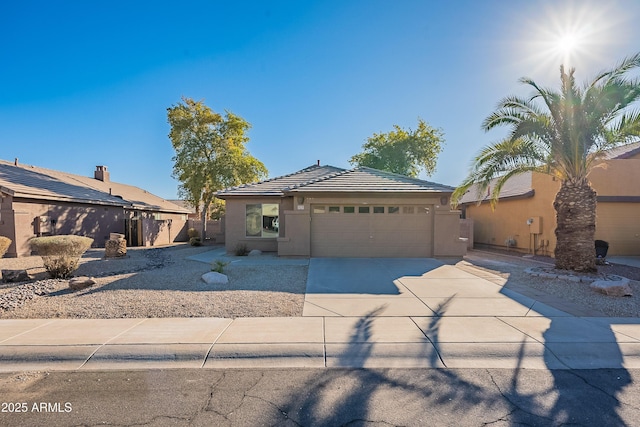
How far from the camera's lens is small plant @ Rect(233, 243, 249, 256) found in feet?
46.1

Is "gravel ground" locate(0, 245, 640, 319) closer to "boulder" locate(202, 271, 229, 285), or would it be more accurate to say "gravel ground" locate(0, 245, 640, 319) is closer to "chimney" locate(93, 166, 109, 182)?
"boulder" locate(202, 271, 229, 285)

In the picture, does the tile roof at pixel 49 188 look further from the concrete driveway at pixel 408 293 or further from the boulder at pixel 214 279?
the concrete driveway at pixel 408 293

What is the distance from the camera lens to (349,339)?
15.3ft

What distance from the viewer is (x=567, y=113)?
9.04m

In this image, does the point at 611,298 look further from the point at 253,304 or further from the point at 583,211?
the point at 253,304

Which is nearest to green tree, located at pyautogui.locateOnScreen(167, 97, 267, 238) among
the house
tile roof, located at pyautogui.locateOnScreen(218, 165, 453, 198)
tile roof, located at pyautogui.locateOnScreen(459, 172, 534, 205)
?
tile roof, located at pyautogui.locateOnScreen(218, 165, 453, 198)

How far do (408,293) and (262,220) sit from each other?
9.00 metres

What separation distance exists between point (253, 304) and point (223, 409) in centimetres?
327

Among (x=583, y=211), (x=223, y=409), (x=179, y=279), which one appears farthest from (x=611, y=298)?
(x=179, y=279)

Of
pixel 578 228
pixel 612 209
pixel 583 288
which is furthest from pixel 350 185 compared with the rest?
pixel 612 209

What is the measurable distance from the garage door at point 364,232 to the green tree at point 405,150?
1795cm

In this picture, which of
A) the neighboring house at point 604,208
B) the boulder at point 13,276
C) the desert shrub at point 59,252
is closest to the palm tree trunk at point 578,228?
the neighboring house at point 604,208

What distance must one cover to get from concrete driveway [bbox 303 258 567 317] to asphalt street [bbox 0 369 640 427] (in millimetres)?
2120

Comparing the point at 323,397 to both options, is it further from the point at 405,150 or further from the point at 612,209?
the point at 405,150
